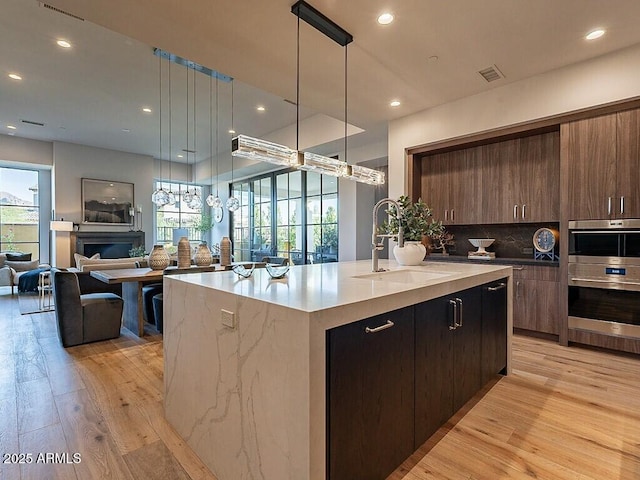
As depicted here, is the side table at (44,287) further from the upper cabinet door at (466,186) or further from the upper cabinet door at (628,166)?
the upper cabinet door at (628,166)

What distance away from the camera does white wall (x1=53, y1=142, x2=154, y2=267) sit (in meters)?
7.91

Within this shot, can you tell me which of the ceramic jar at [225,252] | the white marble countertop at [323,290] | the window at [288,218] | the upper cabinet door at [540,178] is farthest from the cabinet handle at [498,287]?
the window at [288,218]

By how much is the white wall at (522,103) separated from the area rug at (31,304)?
5690 millimetres

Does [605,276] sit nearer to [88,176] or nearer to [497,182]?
[497,182]

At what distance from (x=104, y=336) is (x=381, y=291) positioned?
359 centimetres

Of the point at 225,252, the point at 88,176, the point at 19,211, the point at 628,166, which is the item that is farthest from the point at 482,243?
the point at 19,211

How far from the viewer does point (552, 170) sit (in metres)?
3.84

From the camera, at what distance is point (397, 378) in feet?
4.95

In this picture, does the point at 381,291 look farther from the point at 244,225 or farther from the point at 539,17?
the point at 244,225

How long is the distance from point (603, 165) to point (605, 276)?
1086 mm

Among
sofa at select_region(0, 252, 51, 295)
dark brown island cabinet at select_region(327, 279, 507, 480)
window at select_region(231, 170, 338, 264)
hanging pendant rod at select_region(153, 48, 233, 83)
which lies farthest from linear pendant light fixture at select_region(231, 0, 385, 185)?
sofa at select_region(0, 252, 51, 295)

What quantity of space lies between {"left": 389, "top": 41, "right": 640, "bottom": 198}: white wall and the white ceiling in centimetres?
12

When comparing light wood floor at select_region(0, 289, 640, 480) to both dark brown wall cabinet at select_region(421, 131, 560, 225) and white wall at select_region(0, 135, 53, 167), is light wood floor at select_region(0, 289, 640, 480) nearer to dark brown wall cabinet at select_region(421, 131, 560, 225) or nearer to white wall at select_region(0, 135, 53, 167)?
dark brown wall cabinet at select_region(421, 131, 560, 225)

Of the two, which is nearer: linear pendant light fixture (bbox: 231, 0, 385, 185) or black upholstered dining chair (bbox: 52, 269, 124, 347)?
linear pendant light fixture (bbox: 231, 0, 385, 185)
